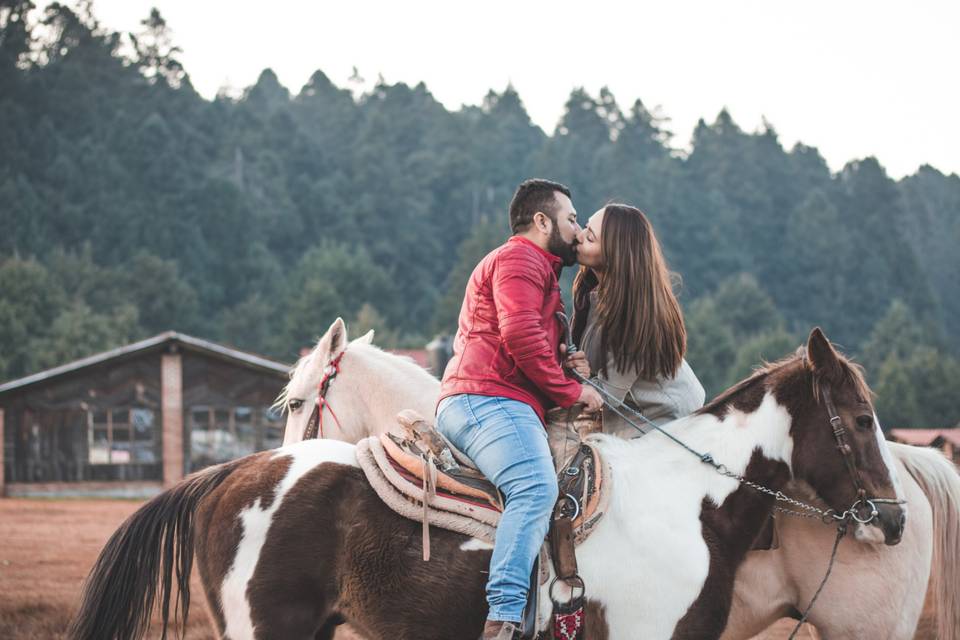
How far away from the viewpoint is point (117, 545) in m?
4.32

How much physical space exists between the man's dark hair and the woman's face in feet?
0.93

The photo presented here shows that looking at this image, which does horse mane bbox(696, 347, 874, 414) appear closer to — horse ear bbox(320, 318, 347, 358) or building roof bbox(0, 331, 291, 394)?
horse ear bbox(320, 318, 347, 358)

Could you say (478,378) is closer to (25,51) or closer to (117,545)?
(117,545)

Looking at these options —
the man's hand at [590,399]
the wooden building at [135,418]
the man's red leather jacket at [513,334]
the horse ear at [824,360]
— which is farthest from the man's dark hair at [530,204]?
the wooden building at [135,418]

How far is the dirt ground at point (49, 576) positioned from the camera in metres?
8.04

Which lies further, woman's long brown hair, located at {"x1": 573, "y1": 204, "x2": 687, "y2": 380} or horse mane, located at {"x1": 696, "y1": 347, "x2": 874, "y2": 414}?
woman's long brown hair, located at {"x1": 573, "y1": 204, "x2": 687, "y2": 380}

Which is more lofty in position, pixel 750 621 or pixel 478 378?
pixel 478 378

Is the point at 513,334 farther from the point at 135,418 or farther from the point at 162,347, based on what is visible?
the point at 135,418

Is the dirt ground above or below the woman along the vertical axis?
below

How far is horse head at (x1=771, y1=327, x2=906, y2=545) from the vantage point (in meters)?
4.62

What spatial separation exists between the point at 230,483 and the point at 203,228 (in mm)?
93798

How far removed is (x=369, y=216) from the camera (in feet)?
346

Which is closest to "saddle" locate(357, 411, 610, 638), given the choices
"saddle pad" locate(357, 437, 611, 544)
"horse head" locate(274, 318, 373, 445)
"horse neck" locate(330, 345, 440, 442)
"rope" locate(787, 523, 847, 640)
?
"saddle pad" locate(357, 437, 611, 544)

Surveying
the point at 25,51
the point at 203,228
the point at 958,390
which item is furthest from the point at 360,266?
the point at 958,390
